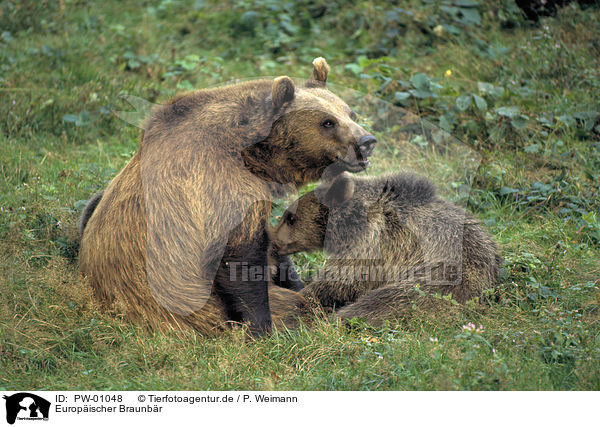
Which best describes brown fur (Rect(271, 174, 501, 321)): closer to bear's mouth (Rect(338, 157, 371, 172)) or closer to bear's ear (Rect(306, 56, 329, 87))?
bear's mouth (Rect(338, 157, 371, 172))

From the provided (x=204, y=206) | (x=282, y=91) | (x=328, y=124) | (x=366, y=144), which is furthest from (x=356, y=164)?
(x=204, y=206)

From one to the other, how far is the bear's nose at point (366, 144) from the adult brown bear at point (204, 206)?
0.04 feet

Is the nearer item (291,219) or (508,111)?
(291,219)

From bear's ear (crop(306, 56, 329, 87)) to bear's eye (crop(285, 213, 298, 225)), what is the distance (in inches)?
49.4

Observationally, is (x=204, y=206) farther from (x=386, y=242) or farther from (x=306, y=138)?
(x=386, y=242)

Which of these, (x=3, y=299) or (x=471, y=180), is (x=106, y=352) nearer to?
(x=3, y=299)

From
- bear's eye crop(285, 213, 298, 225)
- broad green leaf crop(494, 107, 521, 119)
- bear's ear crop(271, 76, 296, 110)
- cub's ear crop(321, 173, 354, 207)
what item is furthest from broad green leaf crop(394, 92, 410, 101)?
bear's ear crop(271, 76, 296, 110)

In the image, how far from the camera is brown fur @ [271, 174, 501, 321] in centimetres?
558

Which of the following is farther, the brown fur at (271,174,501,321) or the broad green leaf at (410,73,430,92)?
the broad green leaf at (410,73,430,92)

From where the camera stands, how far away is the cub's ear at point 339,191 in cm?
598

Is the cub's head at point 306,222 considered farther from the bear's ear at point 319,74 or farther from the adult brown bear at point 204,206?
the bear's ear at point 319,74

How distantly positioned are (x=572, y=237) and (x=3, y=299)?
17.9 feet

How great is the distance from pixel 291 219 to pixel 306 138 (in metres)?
1.06

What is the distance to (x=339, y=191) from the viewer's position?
604 cm
